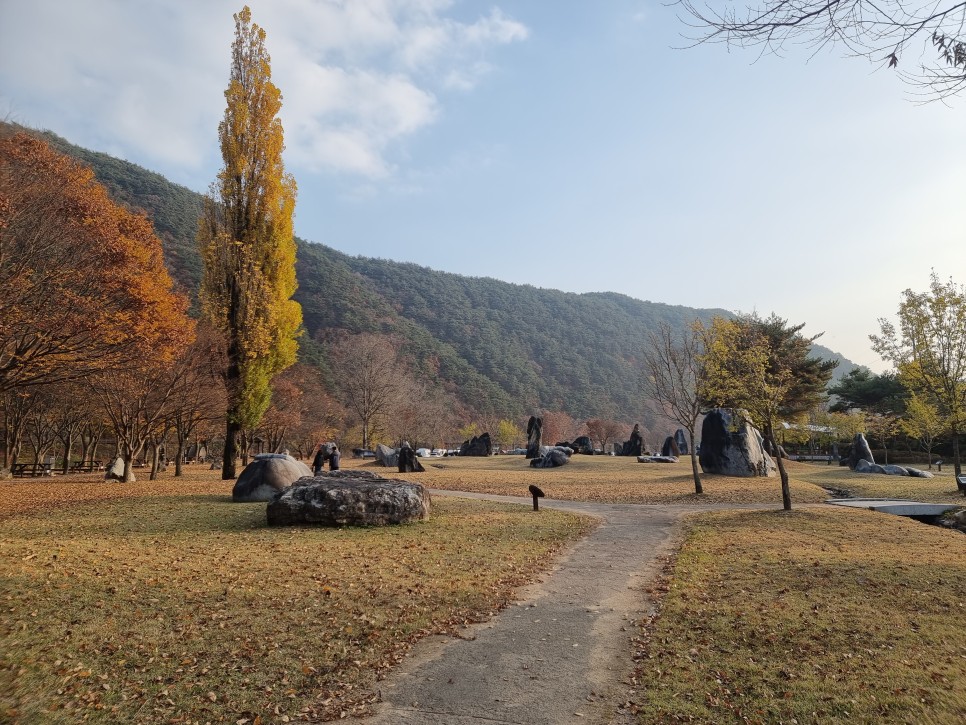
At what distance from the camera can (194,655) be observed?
550 centimetres

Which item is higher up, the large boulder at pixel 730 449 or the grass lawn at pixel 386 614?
the large boulder at pixel 730 449

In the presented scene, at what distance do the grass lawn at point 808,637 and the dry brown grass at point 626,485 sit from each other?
919cm

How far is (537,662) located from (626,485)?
1985 cm

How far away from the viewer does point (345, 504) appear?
13.1 m

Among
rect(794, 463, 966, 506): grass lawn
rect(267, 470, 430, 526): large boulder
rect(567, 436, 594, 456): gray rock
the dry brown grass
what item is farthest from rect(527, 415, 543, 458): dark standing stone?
rect(267, 470, 430, 526): large boulder

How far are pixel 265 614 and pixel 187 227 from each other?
77.0 m

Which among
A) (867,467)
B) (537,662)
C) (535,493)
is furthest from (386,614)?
(867,467)

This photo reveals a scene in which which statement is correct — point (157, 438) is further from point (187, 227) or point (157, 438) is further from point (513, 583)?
point (187, 227)

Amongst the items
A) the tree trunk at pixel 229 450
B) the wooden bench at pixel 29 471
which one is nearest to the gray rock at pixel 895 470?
the tree trunk at pixel 229 450

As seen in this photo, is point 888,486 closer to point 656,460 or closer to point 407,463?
point 656,460

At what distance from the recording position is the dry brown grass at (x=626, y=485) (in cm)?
2008

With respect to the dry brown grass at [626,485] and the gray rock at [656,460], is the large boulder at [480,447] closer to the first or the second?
the gray rock at [656,460]

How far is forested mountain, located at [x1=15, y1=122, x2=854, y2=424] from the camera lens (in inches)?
2906

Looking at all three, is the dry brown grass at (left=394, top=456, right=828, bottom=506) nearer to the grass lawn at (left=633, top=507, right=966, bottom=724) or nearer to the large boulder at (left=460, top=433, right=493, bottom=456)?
the grass lawn at (left=633, top=507, right=966, bottom=724)
